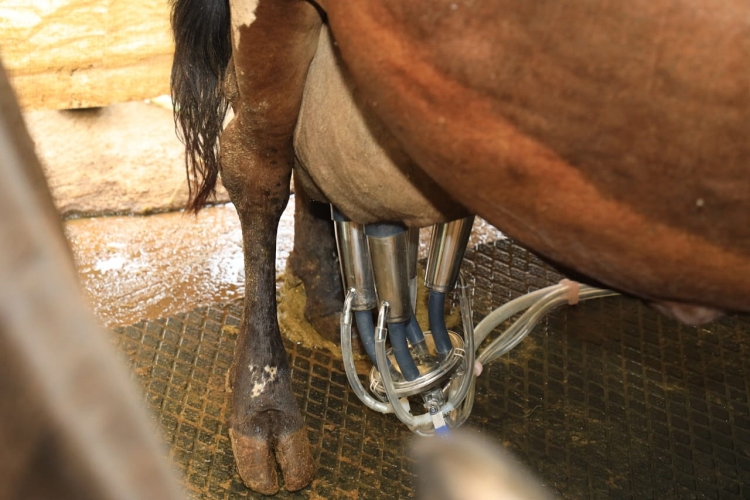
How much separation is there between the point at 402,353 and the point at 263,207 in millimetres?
351

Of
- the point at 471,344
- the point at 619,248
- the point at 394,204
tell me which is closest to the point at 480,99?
the point at 619,248

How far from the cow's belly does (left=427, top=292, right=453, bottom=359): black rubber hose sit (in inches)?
8.9

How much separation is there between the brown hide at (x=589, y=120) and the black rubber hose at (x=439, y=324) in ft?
1.65

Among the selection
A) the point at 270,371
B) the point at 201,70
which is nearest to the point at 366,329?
the point at 270,371

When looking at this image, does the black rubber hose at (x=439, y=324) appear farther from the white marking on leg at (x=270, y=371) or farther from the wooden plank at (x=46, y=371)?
the wooden plank at (x=46, y=371)

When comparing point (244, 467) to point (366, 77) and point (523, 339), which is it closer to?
point (523, 339)

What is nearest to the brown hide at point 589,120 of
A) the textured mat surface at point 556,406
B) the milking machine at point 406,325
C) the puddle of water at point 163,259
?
the milking machine at point 406,325

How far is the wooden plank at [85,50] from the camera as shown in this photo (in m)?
2.03

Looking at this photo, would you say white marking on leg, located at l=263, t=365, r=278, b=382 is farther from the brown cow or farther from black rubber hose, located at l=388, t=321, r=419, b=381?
the brown cow

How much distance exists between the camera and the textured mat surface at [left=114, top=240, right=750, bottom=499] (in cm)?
145

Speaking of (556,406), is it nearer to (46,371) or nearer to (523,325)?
(523,325)

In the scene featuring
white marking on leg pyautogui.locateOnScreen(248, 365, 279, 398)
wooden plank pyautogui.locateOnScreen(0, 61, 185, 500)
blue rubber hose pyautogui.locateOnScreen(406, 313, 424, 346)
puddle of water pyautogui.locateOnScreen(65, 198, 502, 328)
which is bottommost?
puddle of water pyautogui.locateOnScreen(65, 198, 502, 328)

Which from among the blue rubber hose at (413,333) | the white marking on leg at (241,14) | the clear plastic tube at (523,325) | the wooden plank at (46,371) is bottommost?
the clear plastic tube at (523,325)

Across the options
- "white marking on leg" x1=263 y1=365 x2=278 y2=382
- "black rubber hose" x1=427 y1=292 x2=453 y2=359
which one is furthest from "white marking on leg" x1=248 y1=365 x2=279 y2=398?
"black rubber hose" x1=427 y1=292 x2=453 y2=359
